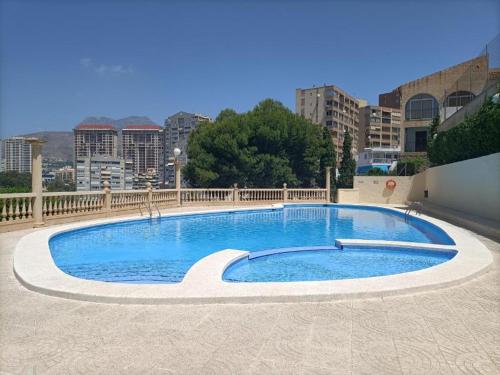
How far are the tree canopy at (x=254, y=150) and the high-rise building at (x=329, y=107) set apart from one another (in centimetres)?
5416

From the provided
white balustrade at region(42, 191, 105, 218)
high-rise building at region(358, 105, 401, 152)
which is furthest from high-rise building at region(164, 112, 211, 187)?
white balustrade at region(42, 191, 105, 218)

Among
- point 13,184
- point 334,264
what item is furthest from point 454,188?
point 13,184

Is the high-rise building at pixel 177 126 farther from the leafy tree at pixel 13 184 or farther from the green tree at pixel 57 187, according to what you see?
the leafy tree at pixel 13 184

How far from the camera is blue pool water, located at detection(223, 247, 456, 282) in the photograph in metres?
6.56

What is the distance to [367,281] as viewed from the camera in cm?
481

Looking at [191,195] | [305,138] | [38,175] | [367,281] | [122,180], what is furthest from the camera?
[122,180]

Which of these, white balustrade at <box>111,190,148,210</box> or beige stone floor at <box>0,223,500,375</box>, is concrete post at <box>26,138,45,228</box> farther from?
beige stone floor at <box>0,223,500,375</box>

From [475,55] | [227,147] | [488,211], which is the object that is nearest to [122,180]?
[227,147]

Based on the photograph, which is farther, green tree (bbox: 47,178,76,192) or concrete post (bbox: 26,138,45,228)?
green tree (bbox: 47,178,76,192)

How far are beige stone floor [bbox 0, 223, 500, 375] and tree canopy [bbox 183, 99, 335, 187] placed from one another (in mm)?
19953

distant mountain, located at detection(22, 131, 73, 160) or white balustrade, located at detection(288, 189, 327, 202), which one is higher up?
distant mountain, located at detection(22, 131, 73, 160)

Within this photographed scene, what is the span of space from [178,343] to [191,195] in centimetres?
1749

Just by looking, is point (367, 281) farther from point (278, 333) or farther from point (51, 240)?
point (51, 240)

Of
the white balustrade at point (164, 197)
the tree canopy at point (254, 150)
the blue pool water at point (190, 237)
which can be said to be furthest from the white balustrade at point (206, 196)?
the blue pool water at point (190, 237)
